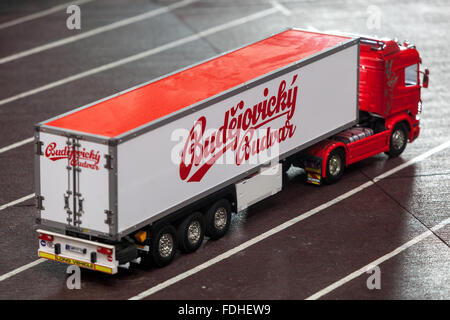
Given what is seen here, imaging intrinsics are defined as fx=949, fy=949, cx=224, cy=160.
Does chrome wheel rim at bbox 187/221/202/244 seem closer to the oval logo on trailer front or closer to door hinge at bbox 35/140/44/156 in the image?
the oval logo on trailer front

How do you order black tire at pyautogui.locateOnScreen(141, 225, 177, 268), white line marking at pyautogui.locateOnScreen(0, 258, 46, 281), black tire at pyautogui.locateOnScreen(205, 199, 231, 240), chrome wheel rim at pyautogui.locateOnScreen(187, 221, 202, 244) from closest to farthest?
black tire at pyautogui.locateOnScreen(141, 225, 177, 268)
white line marking at pyautogui.locateOnScreen(0, 258, 46, 281)
chrome wheel rim at pyautogui.locateOnScreen(187, 221, 202, 244)
black tire at pyautogui.locateOnScreen(205, 199, 231, 240)

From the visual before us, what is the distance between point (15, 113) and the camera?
2702 cm

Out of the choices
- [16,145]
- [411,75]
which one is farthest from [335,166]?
[16,145]

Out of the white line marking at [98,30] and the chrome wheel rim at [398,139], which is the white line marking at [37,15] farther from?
the chrome wheel rim at [398,139]

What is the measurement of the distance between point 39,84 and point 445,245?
1488 cm

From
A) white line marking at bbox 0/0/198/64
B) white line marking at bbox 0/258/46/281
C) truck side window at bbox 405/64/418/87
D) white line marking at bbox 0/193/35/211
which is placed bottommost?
white line marking at bbox 0/258/46/281

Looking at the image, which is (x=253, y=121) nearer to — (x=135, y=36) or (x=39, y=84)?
(x=39, y=84)

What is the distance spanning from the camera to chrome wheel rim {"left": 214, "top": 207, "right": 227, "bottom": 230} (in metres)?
19.3

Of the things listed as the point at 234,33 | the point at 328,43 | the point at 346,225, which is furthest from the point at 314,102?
the point at 234,33

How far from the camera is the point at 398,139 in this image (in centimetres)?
2361

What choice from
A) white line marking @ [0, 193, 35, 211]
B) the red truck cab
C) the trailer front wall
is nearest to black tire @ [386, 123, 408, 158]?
the red truck cab

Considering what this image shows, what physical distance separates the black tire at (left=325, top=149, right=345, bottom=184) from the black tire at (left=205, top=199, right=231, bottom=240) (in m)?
3.36

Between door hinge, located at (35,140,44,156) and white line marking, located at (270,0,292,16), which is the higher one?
door hinge, located at (35,140,44,156)

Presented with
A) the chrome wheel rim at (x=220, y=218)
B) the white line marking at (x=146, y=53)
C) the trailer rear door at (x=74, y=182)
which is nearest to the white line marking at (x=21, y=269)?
the trailer rear door at (x=74, y=182)
